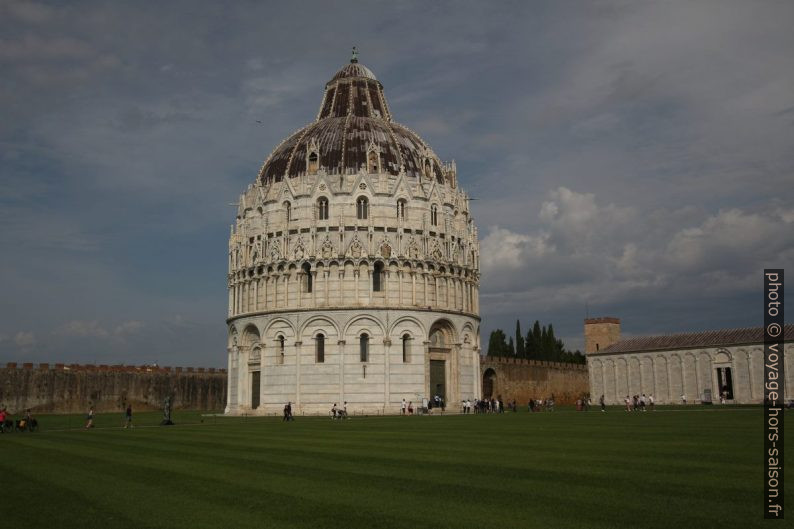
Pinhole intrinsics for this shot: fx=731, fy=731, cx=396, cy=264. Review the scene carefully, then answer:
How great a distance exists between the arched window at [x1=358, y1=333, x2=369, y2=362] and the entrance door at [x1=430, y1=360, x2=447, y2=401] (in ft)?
19.5

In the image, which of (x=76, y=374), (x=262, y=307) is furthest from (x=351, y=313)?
(x=76, y=374)

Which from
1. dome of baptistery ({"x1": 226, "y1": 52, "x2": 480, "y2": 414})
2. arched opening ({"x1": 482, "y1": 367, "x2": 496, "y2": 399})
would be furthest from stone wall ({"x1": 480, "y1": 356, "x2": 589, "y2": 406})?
dome of baptistery ({"x1": 226, "y1": 52, "x2": 480, "y2": 414})

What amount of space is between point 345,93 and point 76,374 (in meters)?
37.6

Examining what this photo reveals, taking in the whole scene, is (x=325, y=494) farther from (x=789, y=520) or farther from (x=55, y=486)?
(x=789, y=520)

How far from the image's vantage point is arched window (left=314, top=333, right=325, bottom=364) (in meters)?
59.5

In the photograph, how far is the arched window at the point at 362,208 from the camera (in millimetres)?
61531

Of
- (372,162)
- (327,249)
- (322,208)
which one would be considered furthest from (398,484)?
(372,162)

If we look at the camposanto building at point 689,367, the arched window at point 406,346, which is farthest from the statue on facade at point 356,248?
the camposanto building at point 689,367

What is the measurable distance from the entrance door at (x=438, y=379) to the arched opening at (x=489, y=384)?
75.8ft

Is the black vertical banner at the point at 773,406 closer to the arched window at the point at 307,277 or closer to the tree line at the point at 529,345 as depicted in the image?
the arched window at the point at 307,277

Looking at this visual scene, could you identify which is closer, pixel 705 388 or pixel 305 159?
pixel 305 159

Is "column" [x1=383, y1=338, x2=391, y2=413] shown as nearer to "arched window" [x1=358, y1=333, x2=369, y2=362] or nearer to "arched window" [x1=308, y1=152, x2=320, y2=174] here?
"arched window" [x1=358, y1=333, x2=369, y2=362]

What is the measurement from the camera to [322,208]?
62.1 meters

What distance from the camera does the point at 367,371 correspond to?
58.7 m
